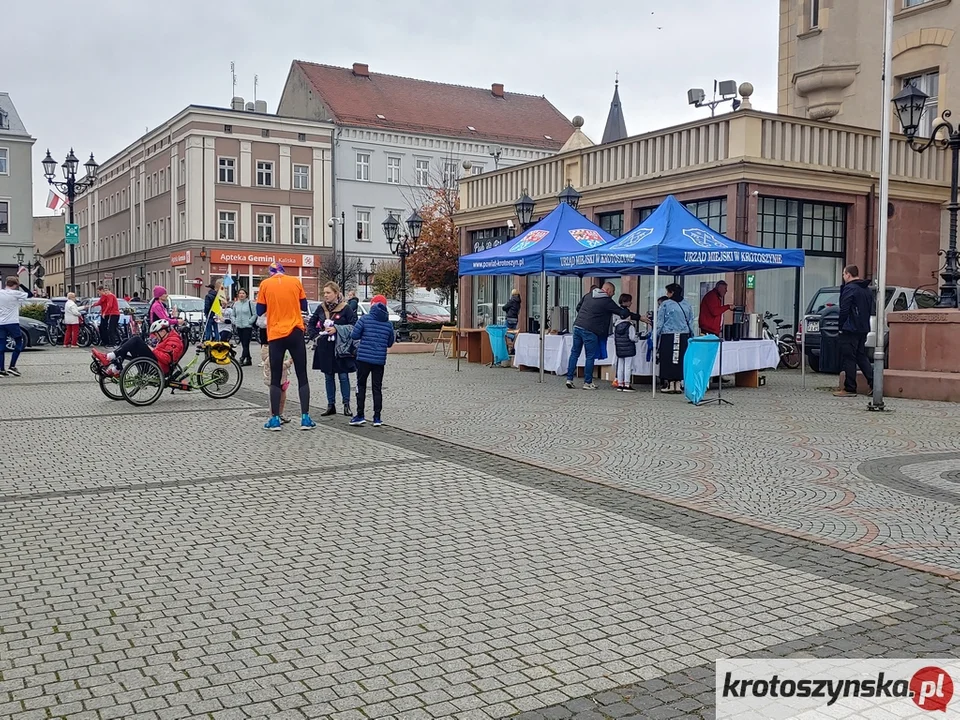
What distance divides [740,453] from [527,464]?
7.49 ft

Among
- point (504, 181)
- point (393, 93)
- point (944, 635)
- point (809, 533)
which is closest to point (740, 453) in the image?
point (809, 533)

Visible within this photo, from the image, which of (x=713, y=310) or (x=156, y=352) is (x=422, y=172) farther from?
(x=156, y=352)

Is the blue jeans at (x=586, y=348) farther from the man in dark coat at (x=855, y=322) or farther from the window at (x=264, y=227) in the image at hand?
the window at (x=264, y=227)

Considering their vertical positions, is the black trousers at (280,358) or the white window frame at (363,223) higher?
the white window frame at (363,223)

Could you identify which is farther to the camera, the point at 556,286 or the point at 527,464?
the point at 556,286

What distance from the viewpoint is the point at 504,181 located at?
28.2m

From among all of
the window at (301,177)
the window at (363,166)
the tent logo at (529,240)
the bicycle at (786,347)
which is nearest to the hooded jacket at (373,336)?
the tent logo at (529,240)

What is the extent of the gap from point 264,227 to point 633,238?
4826 cm

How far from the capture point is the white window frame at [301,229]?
62125mm

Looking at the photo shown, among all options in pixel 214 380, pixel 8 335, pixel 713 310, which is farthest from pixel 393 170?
pixel 214 380

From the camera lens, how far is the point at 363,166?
63.8 m

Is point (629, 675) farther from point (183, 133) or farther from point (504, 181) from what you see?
point (183, 133)

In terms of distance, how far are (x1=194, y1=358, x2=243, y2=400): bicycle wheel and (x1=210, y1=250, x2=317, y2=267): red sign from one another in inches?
1813

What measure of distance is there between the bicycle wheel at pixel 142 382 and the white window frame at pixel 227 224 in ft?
156
